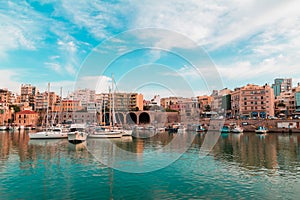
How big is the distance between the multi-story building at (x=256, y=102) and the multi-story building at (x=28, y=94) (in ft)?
293

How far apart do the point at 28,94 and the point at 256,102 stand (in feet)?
327

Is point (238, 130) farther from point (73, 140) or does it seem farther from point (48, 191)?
point (48, 191)

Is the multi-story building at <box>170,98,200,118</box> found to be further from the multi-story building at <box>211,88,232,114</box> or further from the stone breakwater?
the stone breakwater

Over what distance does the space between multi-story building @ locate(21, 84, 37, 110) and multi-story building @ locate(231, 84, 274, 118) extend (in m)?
89.3

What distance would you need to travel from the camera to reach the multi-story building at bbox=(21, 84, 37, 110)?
110881 millimetres

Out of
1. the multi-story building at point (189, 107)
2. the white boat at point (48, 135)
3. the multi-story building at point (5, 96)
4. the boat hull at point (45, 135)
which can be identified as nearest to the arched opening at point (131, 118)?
the multi-story building at point (189, 107)

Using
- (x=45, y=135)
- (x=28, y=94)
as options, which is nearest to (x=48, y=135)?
(x=45, y=135)

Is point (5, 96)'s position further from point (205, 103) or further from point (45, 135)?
point (205, 103)

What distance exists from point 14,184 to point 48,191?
7.64ft

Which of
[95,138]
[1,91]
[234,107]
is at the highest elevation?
[1,91]

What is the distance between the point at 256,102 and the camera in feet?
211

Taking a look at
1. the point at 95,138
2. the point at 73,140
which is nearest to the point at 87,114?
the point at 95,138

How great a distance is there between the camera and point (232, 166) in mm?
16281

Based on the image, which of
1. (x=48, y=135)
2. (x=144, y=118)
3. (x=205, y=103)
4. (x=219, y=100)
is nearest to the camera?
(x=48, y=135)
